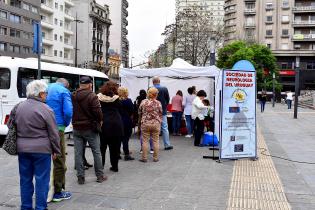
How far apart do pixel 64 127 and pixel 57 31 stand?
6761cm

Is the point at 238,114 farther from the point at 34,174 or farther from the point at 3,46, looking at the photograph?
the point at 3,46

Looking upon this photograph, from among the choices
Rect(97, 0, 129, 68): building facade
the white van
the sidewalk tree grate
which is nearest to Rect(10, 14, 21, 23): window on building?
the white van

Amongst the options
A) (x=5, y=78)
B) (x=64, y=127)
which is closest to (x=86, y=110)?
(x=64, y=127)

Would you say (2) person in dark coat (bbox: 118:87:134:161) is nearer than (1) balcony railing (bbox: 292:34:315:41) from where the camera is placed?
Yes

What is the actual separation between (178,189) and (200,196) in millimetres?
509

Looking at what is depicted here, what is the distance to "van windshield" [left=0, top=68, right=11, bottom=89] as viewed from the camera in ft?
42.2

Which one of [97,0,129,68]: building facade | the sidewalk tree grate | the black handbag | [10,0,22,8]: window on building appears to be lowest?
the sidewalk tree grate

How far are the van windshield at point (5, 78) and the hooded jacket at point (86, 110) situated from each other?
7.13 meters

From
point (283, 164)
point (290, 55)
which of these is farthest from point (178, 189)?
point (290, 55)

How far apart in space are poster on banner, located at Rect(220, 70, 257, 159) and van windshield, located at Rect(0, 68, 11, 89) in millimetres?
7419

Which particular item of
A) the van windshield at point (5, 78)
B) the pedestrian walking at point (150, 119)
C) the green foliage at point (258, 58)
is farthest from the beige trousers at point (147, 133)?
the green foliage at point (258, 58)

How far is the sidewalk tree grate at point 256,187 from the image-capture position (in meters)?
5.93

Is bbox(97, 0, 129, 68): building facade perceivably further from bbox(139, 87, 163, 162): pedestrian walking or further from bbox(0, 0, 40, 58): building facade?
bbox(139, 87, 163, 162): pedestrian walking

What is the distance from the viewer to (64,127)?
6293 mm
